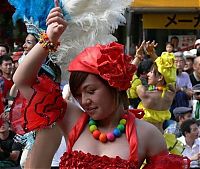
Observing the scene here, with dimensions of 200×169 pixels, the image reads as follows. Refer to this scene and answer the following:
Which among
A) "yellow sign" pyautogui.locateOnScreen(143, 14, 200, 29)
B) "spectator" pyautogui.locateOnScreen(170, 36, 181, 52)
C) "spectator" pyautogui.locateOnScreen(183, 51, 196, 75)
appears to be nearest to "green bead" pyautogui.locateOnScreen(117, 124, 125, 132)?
"spectator" pyautogui.locateOnScreen(183, 51, 196, 75)

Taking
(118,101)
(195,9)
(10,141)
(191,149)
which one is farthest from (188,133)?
(195,9)

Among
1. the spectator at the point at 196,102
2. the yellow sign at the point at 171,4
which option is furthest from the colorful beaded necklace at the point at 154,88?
the yellow sign at the point at 171,4

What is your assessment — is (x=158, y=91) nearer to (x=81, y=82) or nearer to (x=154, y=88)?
(x=154, y=88)

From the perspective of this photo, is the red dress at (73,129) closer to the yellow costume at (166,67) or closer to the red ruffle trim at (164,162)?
the red ruffle trim at (164,162)

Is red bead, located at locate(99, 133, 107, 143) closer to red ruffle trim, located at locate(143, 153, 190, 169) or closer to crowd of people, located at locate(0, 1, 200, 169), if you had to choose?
crowd of people, located at locate(0, 1, 200, 169)

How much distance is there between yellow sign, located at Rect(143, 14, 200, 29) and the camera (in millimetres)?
10312

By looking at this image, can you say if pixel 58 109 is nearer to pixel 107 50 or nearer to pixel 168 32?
pixel 107 50

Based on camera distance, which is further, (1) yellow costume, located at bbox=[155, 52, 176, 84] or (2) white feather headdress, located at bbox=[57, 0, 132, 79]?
(1) yellow costume, located at bbox=[155, 52, 176, 84]

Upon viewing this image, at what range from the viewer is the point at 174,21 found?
10.4 metres

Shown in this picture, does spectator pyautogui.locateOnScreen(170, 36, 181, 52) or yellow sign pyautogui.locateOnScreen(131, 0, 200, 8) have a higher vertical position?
yellow sign pyautogui.locateOnScreen(131, 0, 200, 8)

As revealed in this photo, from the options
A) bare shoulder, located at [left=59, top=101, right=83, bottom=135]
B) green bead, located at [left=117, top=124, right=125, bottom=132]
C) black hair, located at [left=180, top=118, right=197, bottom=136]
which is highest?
bare shoulder, located at [left=59, top=101, right=83, bottom=135]

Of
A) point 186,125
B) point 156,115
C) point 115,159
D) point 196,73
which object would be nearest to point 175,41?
point 196,73

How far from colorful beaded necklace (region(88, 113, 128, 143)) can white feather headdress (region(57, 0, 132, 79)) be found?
3.37 ft

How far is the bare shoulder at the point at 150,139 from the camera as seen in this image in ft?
7.22
